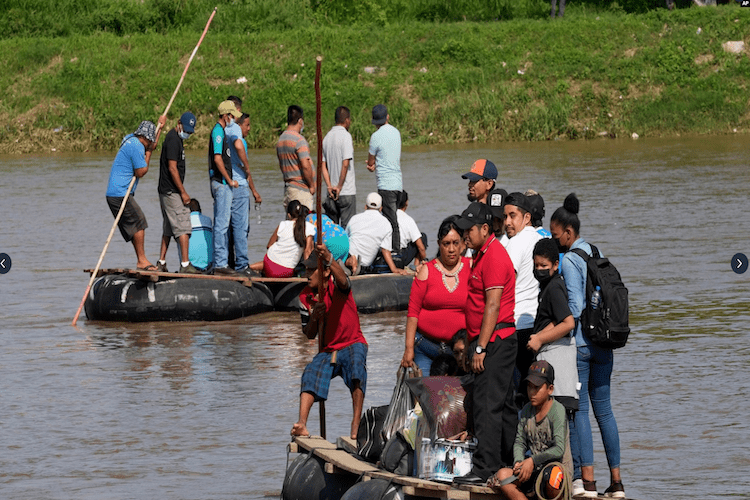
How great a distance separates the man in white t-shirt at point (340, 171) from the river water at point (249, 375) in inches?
78.9

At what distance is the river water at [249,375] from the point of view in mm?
7844

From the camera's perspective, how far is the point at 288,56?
1661 inches

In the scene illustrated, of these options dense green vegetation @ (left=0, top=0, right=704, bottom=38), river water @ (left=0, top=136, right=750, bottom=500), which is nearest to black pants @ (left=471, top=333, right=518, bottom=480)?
river water @ (left=0, top=136, right=750, bottom=500)

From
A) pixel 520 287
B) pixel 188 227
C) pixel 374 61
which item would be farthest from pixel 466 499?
pixel 374 61

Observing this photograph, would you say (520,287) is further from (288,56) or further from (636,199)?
(288,56)

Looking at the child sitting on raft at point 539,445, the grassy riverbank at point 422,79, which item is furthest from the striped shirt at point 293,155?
the grassy riverbank at point 422,79

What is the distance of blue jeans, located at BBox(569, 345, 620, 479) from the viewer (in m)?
7.00

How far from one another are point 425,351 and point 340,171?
7.34 metres

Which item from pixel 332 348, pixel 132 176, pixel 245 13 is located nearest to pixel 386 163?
pixel 132 176

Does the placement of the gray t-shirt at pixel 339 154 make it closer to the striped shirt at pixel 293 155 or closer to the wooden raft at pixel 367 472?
the striped shirt at pixel 293 155

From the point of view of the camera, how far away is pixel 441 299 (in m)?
7.34

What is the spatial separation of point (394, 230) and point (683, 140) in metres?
22.3

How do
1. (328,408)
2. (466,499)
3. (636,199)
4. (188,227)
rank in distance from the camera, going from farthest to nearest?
1. (636,199)
2. (188,227)
3. (328,408)
4. (466,499)

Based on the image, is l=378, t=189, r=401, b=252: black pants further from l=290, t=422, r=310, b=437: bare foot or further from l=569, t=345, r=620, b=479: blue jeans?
l=569, t=345, r=620, b=479: blue jeans
